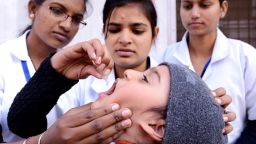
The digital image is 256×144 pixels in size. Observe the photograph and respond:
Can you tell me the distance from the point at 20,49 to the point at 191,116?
3.13 ft

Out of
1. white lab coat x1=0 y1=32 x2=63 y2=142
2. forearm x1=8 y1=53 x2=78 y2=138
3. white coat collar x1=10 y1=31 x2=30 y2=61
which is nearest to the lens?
forearm x1=8 y1=53 x2=78 y2=138

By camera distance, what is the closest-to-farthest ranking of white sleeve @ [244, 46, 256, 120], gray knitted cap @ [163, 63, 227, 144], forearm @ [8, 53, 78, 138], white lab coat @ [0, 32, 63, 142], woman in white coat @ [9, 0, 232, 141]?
gray knitted cap @ [163, 63, 227, 144], forearm @ [8, 53, 78, 138], white lab coat @ [0, 32, 63, 142], woman in white coat @ [9, 0, 232, 141], white sleeve @ [244, 46, 256, 120]

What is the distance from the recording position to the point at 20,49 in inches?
82.0

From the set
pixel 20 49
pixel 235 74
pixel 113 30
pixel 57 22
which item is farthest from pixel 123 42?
pixel 235 74

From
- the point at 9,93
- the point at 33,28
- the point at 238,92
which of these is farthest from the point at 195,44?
the point at 9,93

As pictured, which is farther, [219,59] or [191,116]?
[219,59]

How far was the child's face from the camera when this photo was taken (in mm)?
1506

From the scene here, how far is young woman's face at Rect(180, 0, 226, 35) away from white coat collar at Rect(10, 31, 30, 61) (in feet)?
2.71

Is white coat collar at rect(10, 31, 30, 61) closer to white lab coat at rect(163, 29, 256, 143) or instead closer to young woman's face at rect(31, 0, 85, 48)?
young woman's face at rect(31, 0, 85, 48)

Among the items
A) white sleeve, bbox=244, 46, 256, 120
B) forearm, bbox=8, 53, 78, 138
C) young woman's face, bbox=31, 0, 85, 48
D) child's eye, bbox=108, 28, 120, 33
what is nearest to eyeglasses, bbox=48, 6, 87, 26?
young woman's face, bbox=31, 0, 85, 48

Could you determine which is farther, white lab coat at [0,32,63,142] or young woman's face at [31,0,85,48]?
young woman's face at [31,0,85,48]

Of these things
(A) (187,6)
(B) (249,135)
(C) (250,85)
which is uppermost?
(A) (187,6)

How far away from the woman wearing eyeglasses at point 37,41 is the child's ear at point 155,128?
581 mm

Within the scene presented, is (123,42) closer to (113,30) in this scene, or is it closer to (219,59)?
(113,30)
